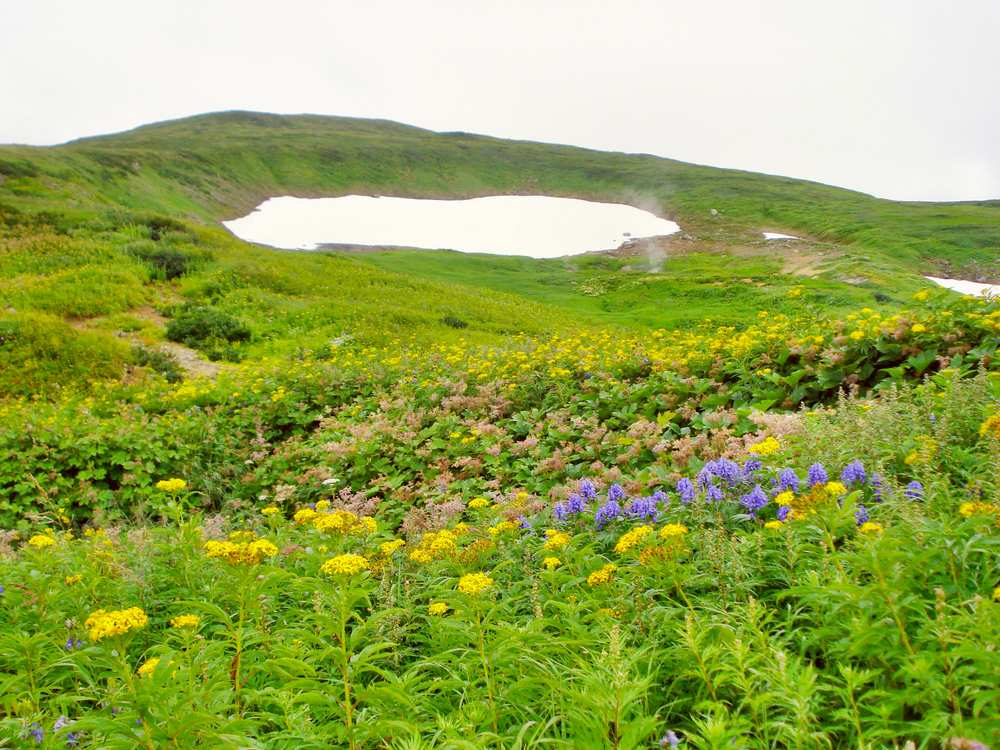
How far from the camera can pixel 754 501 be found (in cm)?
388

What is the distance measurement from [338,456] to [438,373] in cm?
377

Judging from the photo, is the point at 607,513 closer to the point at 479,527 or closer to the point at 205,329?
the point at 479,527

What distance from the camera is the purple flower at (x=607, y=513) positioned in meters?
4.29

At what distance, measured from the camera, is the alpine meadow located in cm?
232

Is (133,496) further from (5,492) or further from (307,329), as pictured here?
(307,329)

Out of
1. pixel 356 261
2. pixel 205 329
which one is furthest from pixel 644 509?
pixel 356 261

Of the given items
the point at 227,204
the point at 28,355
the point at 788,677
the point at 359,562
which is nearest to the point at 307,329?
the point at 28,355

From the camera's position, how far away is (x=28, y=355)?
1405 cm

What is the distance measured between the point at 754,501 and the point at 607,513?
99 centimetres

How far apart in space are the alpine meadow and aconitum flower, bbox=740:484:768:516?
2 cm

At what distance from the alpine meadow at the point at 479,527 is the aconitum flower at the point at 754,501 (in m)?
0.02

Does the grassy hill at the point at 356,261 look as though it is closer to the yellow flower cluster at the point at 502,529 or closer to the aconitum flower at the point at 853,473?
the aconitum flower at the point at 853,473

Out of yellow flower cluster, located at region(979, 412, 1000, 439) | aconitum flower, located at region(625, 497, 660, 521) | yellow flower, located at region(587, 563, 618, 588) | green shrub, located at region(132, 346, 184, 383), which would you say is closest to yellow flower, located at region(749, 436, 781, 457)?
aconitum flower, located at region(625, 497, 660, 521)

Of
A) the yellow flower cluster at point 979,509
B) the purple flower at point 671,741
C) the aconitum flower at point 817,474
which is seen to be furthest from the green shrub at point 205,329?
the yellow flower cluster at point 979,509
